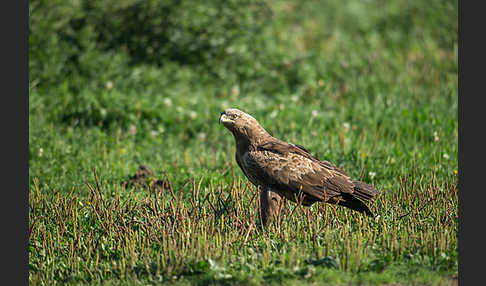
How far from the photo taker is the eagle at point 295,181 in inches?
229

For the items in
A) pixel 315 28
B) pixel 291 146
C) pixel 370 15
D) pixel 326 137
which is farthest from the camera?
pixel 370 15

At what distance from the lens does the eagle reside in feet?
19.0

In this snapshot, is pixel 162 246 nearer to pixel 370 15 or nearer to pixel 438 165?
pixel 438 165

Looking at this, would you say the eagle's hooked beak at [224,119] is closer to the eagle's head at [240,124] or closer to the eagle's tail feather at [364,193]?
the eagle's head at [240,124]

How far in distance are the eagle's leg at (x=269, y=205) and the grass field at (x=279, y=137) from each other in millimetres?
101

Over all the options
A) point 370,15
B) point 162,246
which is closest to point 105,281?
point 162,246

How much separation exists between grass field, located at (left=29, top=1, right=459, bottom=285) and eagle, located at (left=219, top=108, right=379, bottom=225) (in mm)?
144

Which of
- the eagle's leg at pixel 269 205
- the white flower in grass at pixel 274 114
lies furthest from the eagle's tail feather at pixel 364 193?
the white flower in grass at pixel 274 114

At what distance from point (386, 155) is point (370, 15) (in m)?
7.78

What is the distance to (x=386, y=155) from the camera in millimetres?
8031

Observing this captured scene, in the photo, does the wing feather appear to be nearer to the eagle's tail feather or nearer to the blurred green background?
the eagle's tail feather

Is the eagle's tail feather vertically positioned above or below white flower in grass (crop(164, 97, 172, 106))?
below

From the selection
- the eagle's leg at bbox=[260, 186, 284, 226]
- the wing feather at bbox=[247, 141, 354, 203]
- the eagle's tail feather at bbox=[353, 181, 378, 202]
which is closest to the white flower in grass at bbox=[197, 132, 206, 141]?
the wing feather at bbox=[247, 141, 354, 203]

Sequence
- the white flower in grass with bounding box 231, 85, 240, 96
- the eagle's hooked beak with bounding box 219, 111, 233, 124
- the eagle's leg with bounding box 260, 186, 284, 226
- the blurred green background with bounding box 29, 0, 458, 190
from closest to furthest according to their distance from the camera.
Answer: the eagle's leg with bounding box 260, 186, 284, 226, the eagle's hooked beak with bounding box 219, 111, 233, 124, the blurred green background with bounding box 29, 0, 458, 190, the white flower in grass with bounding box 231, 85, 240, 96
